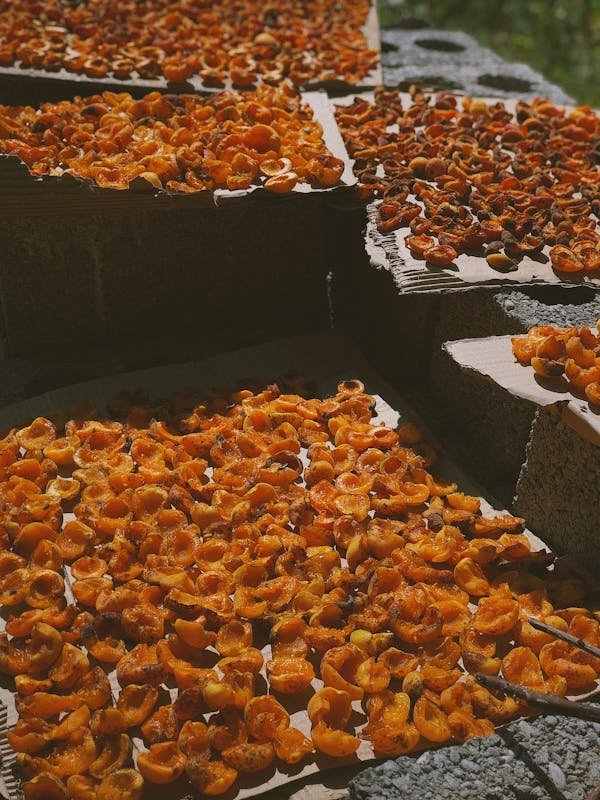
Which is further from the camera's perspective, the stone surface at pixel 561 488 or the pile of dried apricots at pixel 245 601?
the stone surface at pixel 561 488

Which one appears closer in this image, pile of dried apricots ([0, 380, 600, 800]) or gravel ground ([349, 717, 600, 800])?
gravel ground ([349, 717, 600, 800])

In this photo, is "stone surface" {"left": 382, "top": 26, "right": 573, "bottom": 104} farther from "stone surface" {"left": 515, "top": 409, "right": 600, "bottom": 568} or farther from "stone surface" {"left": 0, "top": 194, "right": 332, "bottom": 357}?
"stone surface" {"left": 515, "top": 409, "right": 600, "bottom": 568}

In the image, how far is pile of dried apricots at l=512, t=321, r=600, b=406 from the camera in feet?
7.30

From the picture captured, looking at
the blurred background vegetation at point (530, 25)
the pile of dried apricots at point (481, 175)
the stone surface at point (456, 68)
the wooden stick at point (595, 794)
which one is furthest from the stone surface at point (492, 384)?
the blurred background vegetation at point (530, 25)

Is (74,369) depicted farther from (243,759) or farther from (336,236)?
(243,759)

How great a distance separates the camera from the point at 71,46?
14.6ft

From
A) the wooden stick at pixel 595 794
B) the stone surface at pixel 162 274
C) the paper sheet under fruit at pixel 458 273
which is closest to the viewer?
the wooden stick at pixel 595 794

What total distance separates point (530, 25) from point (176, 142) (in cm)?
733

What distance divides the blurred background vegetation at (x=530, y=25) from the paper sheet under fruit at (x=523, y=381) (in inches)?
269

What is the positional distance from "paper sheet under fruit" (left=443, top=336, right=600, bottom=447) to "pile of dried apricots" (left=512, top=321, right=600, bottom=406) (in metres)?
0.02

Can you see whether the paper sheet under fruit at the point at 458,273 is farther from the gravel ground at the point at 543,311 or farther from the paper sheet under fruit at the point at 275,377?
the paper sheet under fruit at the point at 275,377

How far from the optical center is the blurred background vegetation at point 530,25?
27.8 ft

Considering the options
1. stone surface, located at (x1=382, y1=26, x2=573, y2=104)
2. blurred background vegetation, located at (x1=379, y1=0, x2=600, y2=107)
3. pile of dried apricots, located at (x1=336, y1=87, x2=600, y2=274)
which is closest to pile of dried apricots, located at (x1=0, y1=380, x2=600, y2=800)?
pile of dried apricots, located at (x1=336, y1=87, x2=600, y2=274)

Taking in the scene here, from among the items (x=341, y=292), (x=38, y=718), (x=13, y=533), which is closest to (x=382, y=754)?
(x=38, y=718)
